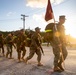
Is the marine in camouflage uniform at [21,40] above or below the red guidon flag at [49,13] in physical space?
below

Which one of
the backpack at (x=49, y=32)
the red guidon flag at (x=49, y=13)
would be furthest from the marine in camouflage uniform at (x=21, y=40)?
the backpack at (x=49, y=32)

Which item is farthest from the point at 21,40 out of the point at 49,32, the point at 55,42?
the point at 55,42

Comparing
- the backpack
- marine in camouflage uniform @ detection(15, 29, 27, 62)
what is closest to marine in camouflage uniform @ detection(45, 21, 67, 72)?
the backpack

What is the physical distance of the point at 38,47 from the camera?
529 inches

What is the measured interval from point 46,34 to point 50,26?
0.35 meters

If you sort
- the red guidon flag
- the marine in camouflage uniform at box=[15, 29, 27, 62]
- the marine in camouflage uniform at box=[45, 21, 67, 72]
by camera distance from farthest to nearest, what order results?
the marine in camouflage uniform at box=[15, 29, 27, 62] < the red guidon flag < the marine in camouflage uniform at box=[45, 21, 67, 72]

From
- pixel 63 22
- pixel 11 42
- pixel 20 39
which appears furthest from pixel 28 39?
pixel 63 22

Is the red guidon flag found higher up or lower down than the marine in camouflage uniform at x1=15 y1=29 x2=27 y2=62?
higher up

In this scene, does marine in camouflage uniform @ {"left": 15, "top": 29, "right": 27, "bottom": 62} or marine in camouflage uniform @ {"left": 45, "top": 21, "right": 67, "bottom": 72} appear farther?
marine in camouflage uniform @ {"left": 15, "top": 29, "right": 27, "bottom": 62}

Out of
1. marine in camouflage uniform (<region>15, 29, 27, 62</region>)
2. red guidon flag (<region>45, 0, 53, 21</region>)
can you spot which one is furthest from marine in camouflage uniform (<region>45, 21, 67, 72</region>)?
marine in camouflage uniform (<region>15, 29, 27, 62</region>)

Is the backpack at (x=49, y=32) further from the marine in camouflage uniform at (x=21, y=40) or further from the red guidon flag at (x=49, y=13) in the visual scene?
the marine in camouflage uniform at (x=21, y=40)

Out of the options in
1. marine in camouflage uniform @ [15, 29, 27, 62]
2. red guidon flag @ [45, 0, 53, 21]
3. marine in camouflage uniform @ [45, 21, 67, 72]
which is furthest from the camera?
marine in camouflage uniform @ [15, 29, 27, 62]

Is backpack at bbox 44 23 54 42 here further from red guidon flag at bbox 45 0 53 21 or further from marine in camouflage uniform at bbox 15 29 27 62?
marine in camouflage uniform at bbox 15 29 27 62

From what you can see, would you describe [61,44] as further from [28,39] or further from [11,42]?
[11,42]
